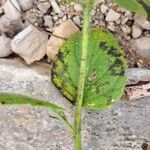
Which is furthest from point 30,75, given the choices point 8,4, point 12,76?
point 8,4

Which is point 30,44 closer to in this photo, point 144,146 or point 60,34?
point 60,34

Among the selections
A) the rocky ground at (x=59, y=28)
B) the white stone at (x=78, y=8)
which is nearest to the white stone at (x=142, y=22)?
the rocky ground at (x=59, y=28)

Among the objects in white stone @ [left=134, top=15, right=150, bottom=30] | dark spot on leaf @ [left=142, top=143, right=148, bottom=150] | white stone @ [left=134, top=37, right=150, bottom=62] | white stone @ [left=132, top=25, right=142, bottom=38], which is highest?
white stone @ [left=134, top=15, right=150, bottom=30]

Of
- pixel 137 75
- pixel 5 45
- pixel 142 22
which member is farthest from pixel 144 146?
pixel 5 45

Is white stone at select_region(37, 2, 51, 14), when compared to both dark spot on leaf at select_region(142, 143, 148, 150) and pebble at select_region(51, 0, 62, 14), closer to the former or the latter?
pebble at select_region(51, 0, 62, 14)

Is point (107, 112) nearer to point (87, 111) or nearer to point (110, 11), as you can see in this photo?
point (87, 111)

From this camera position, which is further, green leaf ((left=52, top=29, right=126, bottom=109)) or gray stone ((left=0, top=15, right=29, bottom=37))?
gray stone ((left=0, top=15, right=29, bottom=37))

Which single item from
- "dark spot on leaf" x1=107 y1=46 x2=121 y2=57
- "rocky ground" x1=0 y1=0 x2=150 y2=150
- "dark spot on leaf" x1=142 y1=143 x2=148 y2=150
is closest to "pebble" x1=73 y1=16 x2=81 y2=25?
"rocky ground" x1=0 y1=0 x2=150 y2=150
